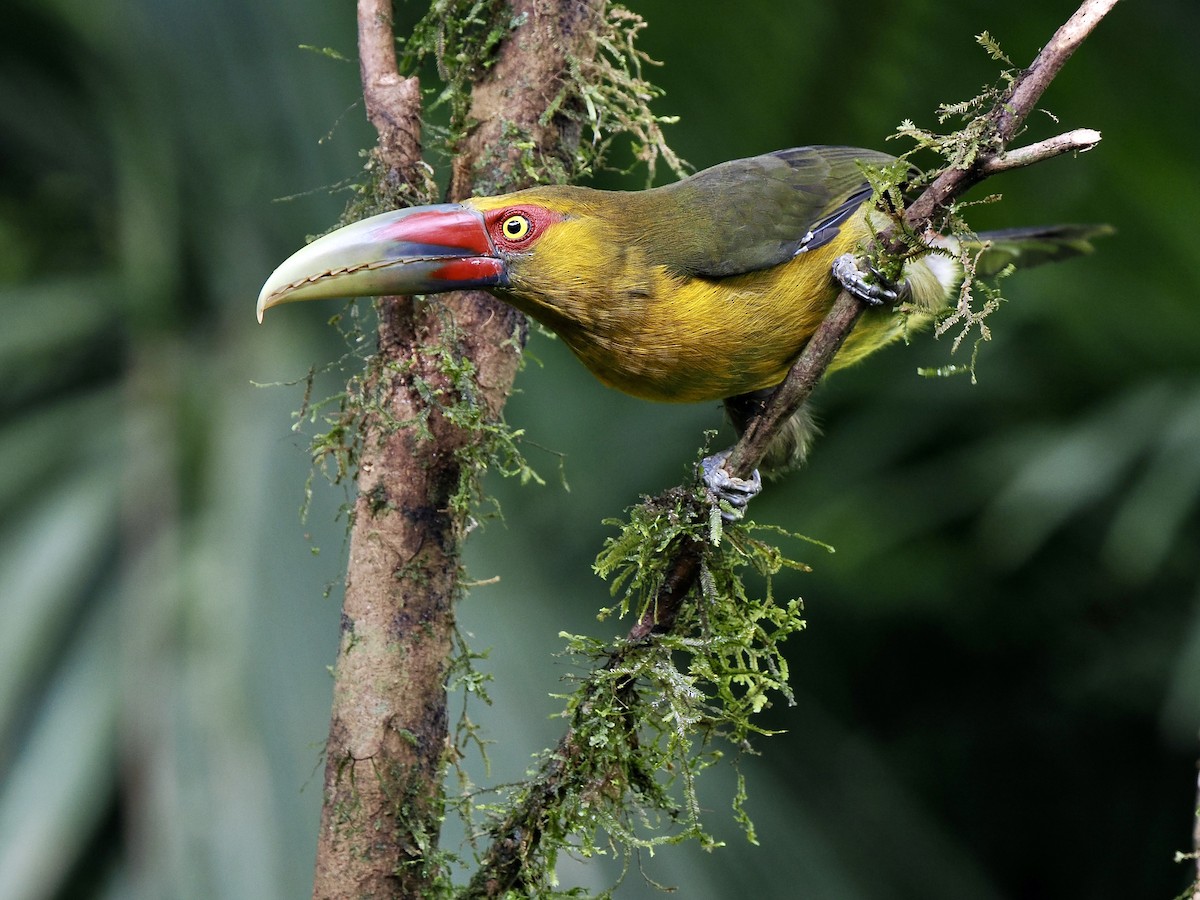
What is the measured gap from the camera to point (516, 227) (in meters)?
2.56

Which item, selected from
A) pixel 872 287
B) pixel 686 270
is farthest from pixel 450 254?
pixel 872 287

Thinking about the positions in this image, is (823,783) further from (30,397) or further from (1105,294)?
(30,397)

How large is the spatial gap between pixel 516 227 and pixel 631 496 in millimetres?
2081

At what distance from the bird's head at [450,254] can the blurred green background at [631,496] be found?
807 millimetres

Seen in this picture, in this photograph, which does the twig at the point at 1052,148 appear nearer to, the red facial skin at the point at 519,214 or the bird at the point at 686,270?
the bird at the point at 686,270

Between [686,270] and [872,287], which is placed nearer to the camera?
[872,287]

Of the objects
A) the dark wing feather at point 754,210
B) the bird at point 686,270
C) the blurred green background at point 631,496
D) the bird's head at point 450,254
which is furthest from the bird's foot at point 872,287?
the blurred green background at point 631,496

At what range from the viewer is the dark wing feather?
2.80 m

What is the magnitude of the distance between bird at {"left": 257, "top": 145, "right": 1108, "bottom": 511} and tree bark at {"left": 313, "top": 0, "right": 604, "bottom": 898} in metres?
0.14

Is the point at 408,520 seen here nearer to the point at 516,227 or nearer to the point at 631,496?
the point at 516,227

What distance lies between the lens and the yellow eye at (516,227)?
2.53m

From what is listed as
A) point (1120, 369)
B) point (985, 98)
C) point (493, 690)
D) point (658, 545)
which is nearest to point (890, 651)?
point (1120, 369)

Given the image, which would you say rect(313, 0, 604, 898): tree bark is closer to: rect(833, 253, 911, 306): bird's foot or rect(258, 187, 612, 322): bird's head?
rect(258, 187, 612, 322): bird's head

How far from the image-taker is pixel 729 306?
9.09 feet
